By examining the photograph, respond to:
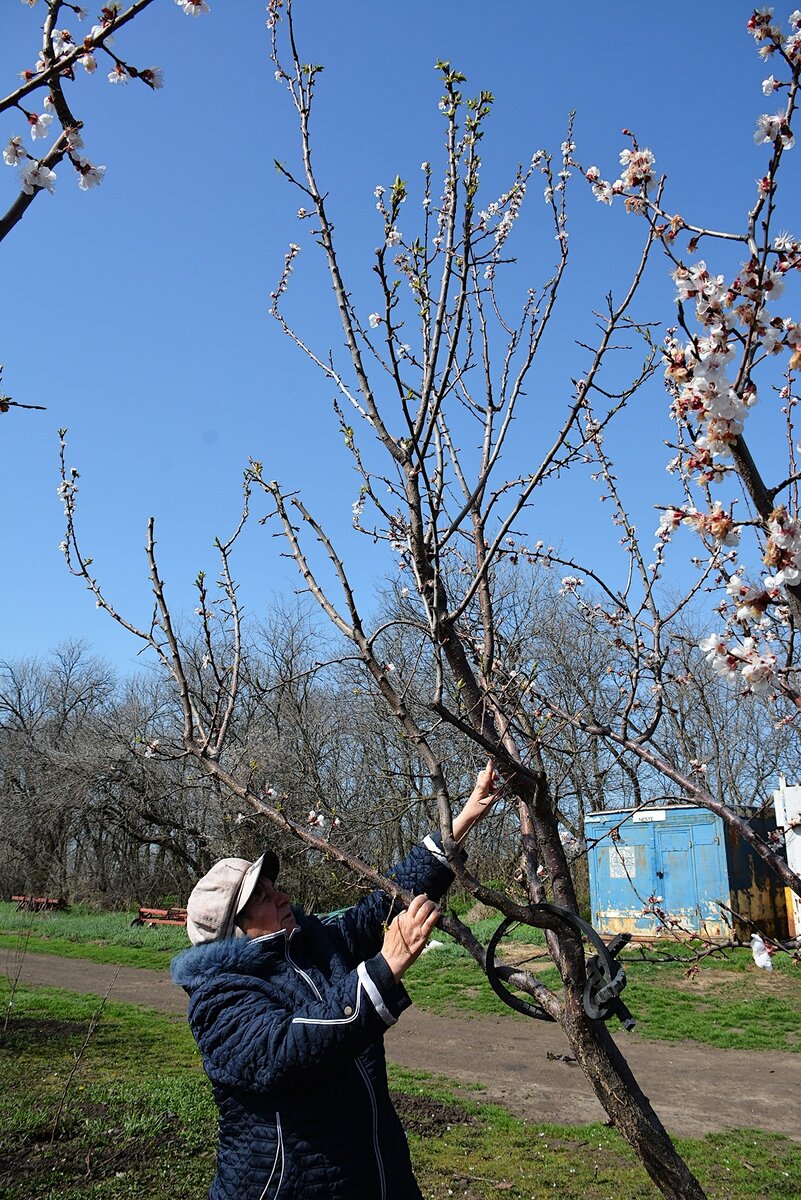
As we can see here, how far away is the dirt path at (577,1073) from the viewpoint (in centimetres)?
677

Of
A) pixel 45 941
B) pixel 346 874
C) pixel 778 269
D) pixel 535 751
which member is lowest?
pixel 45 941

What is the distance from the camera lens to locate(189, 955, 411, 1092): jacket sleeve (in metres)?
1.81

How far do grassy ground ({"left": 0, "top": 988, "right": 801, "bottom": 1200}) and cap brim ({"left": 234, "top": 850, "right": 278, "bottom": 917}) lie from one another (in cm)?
318

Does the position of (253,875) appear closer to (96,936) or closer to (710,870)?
(710,870)

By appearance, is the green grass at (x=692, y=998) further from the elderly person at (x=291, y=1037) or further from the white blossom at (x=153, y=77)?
the white blossom at (x=153, y=77)

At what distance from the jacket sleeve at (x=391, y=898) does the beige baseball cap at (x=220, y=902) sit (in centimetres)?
41

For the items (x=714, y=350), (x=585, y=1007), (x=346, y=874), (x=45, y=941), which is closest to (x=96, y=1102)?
(x=346, y=874)

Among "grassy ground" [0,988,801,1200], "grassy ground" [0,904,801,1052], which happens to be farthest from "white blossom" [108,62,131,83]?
"grassy ground" [0,904,801,1052]

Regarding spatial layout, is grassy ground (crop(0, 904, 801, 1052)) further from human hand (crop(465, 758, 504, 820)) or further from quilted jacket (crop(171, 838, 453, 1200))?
quilted jacket (crop(171, 838, 453, 1200))

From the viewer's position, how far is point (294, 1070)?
6.11 feet

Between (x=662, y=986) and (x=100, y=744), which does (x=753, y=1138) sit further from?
(x=100, y=744)

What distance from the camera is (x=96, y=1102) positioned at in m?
6.06

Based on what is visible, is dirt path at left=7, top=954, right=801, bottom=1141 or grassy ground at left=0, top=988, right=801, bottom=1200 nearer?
grassy ground at left=0, top=988, right=801, bottom=1200

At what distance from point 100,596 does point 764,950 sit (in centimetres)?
283
